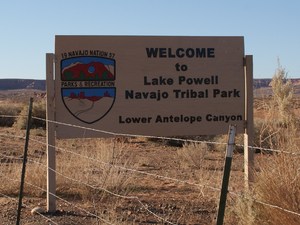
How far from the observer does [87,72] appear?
29.2 feet

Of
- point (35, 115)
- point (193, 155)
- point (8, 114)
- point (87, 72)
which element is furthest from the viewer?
point (8, 114)

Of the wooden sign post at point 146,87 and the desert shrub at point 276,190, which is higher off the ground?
the wooden sign post at point 146,87

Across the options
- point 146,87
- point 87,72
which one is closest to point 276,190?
point 146,87

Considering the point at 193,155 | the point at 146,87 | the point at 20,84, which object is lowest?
the point at 193,155

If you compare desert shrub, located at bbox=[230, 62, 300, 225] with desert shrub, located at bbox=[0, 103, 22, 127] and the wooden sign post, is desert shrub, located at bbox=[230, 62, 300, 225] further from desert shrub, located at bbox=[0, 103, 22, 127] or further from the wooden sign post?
desert shrub, located at bbox=[0, 103, 22, 127]

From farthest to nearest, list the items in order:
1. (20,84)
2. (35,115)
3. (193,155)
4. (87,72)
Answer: (20,84), (35,115), (193,155), (87,72)

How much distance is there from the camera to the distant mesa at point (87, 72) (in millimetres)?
8844

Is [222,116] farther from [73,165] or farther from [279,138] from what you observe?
[73,165]

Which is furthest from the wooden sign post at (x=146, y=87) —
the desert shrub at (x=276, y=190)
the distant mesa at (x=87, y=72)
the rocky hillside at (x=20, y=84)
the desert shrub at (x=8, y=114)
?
the rocky hillside at (x=20, y=84)

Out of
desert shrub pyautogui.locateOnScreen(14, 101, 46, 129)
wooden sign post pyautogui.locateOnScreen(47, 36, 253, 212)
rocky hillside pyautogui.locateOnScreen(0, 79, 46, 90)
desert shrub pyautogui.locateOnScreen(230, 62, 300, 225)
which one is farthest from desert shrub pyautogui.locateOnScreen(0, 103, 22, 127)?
rocky hillside pyautogui.locateOnScreen(0, 79, 46, 90)

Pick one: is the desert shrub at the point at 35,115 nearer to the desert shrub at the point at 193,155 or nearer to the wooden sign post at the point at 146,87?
the desert shrub at the point at 193,155

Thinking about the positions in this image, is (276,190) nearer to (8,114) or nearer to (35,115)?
(35,115)

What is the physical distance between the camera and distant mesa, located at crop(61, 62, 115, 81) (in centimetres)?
884

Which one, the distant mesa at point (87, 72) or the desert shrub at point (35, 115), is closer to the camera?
the distant mesa at point (87, 72)
